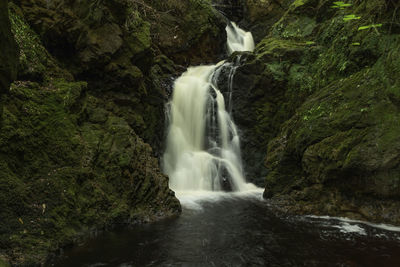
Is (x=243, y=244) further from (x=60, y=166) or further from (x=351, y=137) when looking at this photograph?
(x=351, y=137)

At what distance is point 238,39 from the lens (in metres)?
20.2

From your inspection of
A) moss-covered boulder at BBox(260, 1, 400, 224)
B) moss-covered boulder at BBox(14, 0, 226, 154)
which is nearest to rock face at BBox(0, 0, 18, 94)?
moss-covered boulder at BBox(14, 0, 226, 154)

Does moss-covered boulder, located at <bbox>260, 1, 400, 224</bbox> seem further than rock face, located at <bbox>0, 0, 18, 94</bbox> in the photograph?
Yes

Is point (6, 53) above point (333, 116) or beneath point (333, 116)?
beneath

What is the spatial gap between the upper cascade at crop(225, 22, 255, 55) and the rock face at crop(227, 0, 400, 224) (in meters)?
7.65

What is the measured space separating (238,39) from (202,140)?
11.7m

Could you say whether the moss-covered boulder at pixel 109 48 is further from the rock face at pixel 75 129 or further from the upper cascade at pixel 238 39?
the upper cascade at pixel 238 39

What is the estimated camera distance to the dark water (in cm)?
433

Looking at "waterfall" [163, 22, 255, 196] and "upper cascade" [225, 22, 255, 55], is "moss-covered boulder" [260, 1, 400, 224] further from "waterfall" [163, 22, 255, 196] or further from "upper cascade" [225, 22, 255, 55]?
"upper cascade" [225, 22, 255, 55]

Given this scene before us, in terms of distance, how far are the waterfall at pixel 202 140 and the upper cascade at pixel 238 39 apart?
22.1ft

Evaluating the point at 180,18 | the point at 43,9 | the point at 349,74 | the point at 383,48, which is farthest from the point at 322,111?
the point at 180,18

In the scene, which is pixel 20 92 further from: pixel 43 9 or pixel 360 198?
pixel 360 198

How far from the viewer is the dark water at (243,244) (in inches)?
170

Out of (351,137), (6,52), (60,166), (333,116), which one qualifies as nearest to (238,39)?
(333,116)
